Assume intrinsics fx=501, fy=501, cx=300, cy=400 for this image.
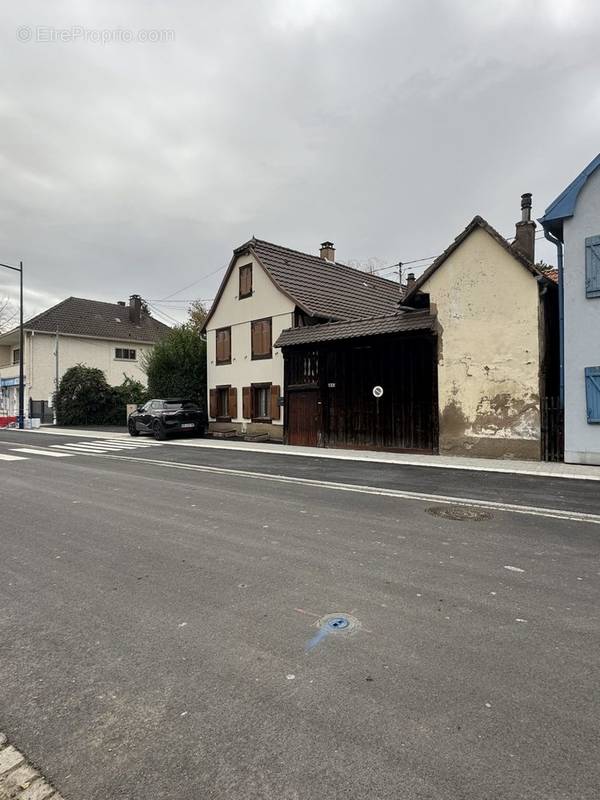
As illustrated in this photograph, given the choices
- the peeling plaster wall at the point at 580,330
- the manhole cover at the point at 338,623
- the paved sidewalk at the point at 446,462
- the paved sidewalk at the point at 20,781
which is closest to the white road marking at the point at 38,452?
the paved sidewalk at the point at 446,462

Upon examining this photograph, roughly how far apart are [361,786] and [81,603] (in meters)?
2.78

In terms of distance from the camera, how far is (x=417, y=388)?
50.8 ft

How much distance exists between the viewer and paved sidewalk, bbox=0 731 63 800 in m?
2.07

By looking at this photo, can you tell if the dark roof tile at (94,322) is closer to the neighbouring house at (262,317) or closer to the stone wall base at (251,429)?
the neighbouring house at (262,317)

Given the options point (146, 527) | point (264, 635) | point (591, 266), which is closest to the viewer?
point (264, 635)

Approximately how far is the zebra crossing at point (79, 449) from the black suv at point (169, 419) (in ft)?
4.24

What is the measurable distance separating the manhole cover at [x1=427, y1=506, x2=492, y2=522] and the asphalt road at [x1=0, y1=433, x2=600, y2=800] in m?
0.34

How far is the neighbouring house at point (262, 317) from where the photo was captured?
20.8 metres

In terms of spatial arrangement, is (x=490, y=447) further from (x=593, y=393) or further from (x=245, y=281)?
(x=245, y=281)

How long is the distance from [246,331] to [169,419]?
520cm

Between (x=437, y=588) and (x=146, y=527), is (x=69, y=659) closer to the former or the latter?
(x=437, y=588)

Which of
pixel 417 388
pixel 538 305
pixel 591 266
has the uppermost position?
pixel 591 266

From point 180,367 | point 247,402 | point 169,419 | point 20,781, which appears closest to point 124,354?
point 180,367

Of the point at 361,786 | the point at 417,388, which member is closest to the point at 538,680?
the point at 361,786
